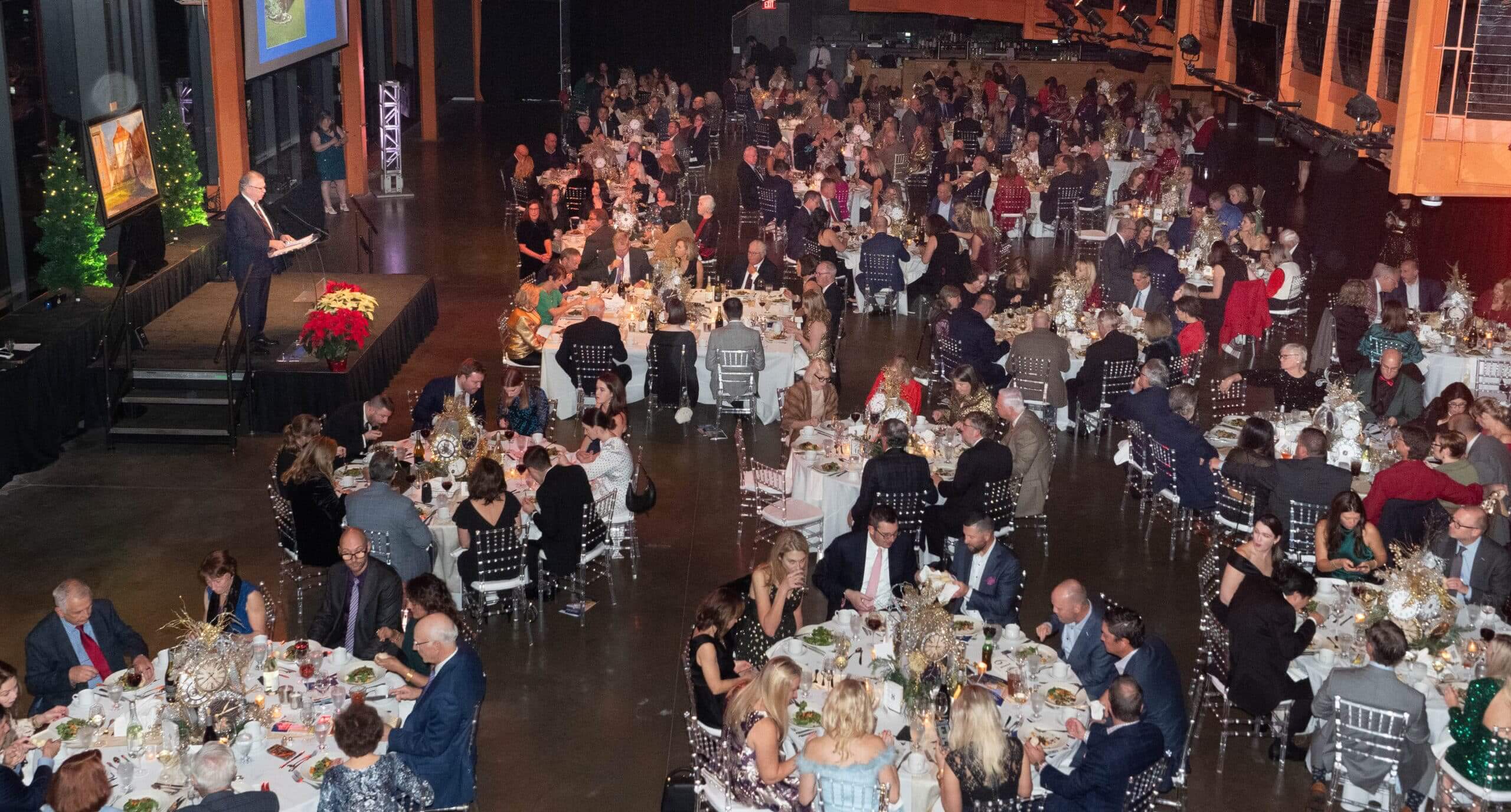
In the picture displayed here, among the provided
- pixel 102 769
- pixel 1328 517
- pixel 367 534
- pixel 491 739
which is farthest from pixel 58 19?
pixel 1328 517

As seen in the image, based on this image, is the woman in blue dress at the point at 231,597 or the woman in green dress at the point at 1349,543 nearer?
the woman in blue dress at the point at 231,597

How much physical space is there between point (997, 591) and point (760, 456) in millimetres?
4071

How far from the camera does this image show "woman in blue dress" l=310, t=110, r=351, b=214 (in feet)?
63.1

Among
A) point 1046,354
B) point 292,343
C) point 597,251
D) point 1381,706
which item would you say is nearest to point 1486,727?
point 1381,706

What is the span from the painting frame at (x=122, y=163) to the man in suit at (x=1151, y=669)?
10107mm

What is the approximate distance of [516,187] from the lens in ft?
57.9

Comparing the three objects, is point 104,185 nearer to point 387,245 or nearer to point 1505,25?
point 387,245

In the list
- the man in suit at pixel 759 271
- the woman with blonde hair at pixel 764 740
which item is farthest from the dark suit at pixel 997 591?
the man in suit at pixel 759 271

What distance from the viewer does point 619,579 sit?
920 cm

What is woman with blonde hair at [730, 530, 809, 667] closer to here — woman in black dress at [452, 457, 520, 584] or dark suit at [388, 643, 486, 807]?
dark suit at [388, 643, 486, 807]

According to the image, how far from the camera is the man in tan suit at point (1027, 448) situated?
9195 millimetres

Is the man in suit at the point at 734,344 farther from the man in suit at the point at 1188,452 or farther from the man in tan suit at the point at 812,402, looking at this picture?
the man in suit at the point at 1188,452

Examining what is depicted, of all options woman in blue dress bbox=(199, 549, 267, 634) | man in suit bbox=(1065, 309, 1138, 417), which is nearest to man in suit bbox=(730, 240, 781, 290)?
man in suit bbox=(1065, 309, 1138, 417)

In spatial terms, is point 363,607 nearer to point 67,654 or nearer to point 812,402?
point 67,654
